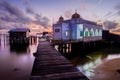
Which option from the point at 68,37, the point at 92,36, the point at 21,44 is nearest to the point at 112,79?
the point at 68,37

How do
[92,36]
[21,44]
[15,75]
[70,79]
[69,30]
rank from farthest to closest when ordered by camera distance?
1. [21,44]
2. [92,36]
3. [69,30]
4. [15,75]
5. [70,79]

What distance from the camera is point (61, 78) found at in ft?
18.8

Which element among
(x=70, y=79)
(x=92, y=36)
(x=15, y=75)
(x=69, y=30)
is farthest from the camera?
(x=92, y=36)

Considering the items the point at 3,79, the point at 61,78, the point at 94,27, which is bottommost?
the point at 3,79

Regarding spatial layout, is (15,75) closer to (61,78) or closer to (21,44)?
(61,78)

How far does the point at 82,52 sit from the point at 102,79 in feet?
52.0

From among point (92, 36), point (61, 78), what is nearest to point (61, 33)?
point (92, 36)

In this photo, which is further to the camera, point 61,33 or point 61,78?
point 61,33

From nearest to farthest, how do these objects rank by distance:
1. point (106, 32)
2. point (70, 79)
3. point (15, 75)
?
1. point (70, 79)
2. point (15, 75)
3. point (106, 32)

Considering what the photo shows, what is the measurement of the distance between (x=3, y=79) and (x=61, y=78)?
35.9 feet

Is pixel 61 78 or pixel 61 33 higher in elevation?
pixel 61 33

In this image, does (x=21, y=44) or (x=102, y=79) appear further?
(x=21, y=44)

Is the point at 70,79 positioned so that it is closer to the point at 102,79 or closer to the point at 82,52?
the point at 102,79

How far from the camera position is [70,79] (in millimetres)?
5562
